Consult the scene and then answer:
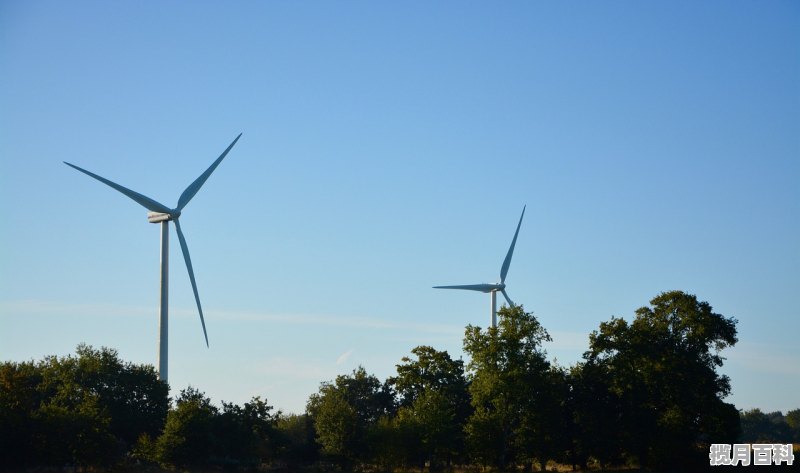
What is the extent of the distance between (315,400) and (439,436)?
3086 cm

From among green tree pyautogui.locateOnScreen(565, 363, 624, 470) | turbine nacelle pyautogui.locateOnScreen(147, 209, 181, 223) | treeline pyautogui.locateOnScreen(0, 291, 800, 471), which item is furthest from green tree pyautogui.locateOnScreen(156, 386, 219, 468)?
green tree pyautogui.locateOnScreen(565, 363, 624, 470)

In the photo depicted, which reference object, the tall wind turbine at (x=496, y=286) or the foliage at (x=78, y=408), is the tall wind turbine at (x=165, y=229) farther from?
the tall wind turbine at (x=496, y=286)

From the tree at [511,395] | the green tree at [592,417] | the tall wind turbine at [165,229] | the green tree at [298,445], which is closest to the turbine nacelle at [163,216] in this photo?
the tall wind turbine at [165,229]

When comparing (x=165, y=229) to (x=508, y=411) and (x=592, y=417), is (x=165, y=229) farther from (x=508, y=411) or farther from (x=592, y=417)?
(x=592, y=417)

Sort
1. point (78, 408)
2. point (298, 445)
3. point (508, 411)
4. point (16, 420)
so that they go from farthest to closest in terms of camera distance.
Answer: point (298, 445)
point (508, 411)
point (78, 408)
point (16, 420)

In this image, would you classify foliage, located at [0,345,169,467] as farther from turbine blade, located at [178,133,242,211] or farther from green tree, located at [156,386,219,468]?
turbine blade, located at [178,133,242,211]

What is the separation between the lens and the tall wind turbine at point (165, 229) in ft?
322

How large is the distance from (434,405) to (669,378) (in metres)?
23.9

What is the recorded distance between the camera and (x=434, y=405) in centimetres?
10225

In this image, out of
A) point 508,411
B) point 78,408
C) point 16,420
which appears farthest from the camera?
point 508,411

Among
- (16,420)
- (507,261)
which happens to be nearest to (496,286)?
(507,261)

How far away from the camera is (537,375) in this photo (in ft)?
Result: 327

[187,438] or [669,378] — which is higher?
[669,378]

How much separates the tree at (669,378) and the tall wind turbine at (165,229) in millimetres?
43017
